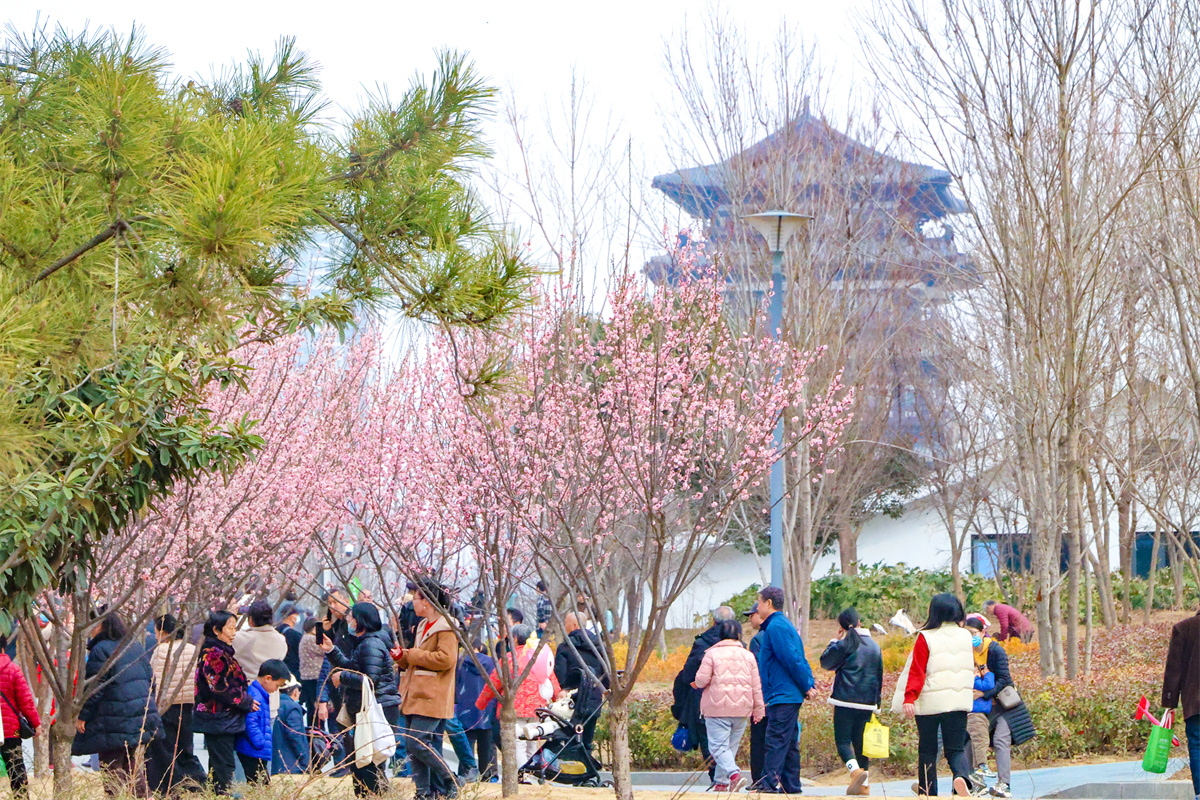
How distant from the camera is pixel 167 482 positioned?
6.41 metres

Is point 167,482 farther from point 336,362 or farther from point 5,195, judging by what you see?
point 336,362

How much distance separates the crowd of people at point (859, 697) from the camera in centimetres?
823

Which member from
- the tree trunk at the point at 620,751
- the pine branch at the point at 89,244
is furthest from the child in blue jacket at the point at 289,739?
the pine branch at the point at 89,244

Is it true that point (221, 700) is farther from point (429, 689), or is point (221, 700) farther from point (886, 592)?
point (886, 592)

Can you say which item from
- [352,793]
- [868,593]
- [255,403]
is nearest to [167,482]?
[352,793]

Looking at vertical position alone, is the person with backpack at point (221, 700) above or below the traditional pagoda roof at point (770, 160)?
below

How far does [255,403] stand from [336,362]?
12.9ft

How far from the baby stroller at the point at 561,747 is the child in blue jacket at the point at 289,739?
1993 mm

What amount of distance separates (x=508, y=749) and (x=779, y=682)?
205 cm

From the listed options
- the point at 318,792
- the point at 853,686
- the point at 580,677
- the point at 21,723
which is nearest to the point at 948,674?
the point at 853,686

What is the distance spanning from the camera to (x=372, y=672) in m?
8.89

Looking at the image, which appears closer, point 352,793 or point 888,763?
point 352,793

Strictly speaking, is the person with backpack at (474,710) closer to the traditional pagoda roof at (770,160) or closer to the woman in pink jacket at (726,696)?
the woman in pink jacket at (726,696)

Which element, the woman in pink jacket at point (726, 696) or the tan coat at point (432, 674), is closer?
the tan coat at point (432, 674)
